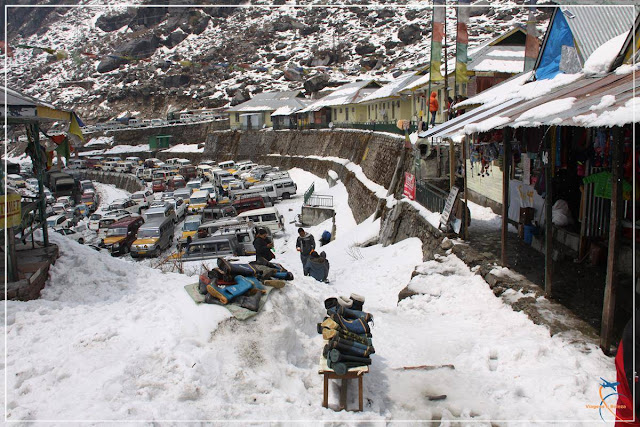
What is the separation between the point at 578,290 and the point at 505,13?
282ft

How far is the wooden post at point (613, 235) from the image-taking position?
5.60 metres

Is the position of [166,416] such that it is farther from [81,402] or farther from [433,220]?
[433,220]

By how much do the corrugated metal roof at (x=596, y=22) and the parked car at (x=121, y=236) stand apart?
2037 cm

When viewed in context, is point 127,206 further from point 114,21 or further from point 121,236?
point 114,21

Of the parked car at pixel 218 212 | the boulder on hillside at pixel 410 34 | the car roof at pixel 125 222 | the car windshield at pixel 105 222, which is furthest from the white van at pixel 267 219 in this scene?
the boulder on hillside at pixel 410 34

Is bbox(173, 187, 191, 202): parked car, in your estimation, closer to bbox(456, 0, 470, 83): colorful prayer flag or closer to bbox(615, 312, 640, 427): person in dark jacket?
bbox(456, 0, 470, 83): colorful prayer flag

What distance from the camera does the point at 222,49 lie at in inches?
3942

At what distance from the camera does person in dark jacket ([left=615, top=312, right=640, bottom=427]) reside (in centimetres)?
335

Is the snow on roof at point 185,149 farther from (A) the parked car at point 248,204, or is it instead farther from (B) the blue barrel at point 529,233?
(B) the blue barrel at point 529,233

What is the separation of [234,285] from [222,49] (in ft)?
334

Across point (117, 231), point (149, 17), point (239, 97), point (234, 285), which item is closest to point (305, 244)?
point (234, 285)

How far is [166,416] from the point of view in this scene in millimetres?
4617

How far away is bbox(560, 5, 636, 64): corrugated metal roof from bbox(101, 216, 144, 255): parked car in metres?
20.4

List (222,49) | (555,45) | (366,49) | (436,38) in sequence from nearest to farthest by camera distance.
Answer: (555,45)
(436,38)
(366,49)
(222,49)
